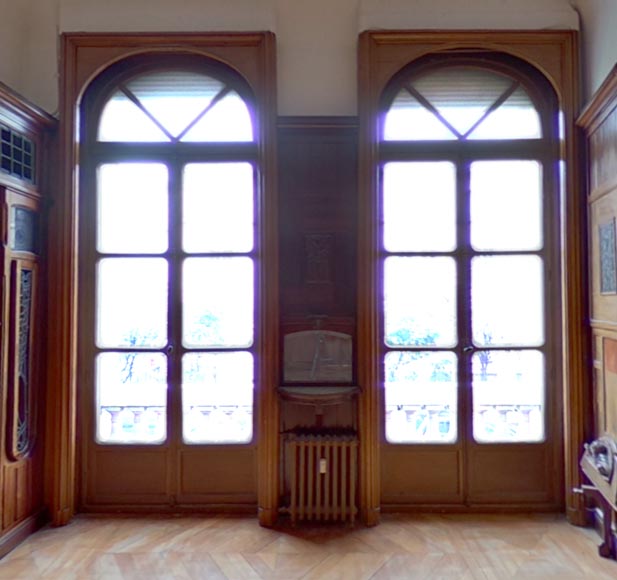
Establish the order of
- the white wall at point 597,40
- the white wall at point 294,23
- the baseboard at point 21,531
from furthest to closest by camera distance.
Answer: the white wall at point 294,23 < the white wall at point 597,40 < the baseboard at point 21,531

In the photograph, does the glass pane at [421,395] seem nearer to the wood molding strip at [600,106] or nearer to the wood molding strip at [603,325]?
the wood molding strip at [603,325]

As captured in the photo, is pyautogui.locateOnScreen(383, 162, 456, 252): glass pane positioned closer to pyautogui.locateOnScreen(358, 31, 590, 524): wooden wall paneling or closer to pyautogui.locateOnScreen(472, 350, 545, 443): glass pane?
pyautogui.locateOnScreen(358, 31, 590, 524): wooden wall paneling

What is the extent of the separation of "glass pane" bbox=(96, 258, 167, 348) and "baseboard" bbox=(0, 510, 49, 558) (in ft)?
3.99

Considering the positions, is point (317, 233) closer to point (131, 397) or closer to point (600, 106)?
point (131, 397)

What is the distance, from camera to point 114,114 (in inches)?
137

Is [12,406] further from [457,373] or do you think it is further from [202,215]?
[457,373]

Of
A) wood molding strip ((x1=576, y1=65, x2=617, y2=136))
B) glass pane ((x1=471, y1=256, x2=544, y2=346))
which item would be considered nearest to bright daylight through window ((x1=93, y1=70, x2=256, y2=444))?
glass pane ((x1=471, y1=256, x2=544, y2=346))

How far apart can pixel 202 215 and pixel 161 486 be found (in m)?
2.02

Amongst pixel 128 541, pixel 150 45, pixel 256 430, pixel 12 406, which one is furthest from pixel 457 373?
pixel 150 45

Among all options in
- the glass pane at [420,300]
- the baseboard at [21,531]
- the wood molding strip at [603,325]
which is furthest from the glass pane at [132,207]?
the wood molding strip at [603,325]

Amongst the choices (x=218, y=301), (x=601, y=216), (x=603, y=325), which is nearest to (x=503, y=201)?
(x=601, y=216)

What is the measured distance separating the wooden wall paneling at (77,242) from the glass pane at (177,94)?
0.18m

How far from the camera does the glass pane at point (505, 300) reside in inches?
135

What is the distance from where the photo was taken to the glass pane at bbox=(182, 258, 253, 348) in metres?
3.45
